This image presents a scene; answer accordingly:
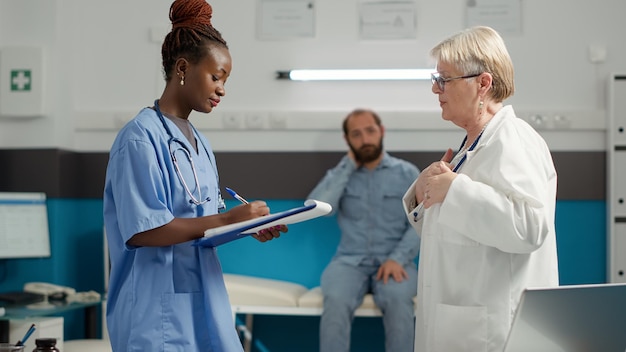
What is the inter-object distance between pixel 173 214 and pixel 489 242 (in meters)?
0.79

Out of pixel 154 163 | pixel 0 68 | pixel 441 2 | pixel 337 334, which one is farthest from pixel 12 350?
pixel 441 2

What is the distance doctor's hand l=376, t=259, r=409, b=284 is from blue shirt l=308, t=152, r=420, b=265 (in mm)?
121

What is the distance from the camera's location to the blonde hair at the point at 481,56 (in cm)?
224

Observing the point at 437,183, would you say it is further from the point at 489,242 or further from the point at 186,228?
the point at 186,228

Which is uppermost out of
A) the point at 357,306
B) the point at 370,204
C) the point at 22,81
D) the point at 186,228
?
the point at 22,81

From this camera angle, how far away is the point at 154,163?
1873mm

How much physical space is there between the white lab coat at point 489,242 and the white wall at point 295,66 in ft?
7.79

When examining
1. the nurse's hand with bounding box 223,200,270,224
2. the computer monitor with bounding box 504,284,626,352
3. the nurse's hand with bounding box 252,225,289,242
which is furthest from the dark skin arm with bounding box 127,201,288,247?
the computer monitor with bounding box 504,284,626,352

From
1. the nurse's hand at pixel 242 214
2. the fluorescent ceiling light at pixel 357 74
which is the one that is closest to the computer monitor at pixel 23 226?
the fluorescent ceiling light at pixel 357 74

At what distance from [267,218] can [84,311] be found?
9.68 ft

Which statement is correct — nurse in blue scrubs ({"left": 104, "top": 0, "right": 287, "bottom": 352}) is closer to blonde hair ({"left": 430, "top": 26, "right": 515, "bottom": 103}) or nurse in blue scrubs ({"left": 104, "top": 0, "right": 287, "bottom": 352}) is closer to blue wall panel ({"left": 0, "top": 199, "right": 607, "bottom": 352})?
blonde hair ({"left": 430, "top": 26, "right": 515, "bottom": 103})

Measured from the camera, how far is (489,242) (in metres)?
2.03

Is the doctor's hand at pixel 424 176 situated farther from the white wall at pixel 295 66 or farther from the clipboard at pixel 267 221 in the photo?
the white wall at pixel 295 66

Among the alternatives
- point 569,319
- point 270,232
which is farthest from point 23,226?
point 569,319
